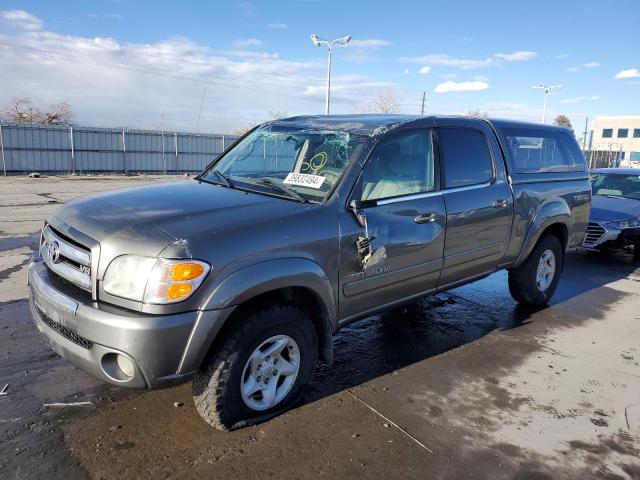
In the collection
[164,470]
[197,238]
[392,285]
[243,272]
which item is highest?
[197,238]

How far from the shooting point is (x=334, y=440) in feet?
9.91

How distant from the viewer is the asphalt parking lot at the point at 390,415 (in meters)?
2.78

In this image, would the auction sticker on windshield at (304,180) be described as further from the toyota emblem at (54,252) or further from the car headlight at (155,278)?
the toyota emblem at (54,252)

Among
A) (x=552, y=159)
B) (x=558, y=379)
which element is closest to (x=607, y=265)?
(x=552, y=159)

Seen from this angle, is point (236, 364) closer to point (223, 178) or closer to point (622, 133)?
point (223, 178)

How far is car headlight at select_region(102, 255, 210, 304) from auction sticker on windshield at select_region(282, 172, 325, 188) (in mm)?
1098

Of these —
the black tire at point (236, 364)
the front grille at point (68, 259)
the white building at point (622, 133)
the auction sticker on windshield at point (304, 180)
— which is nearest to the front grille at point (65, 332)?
the front grille at point (68, 259)

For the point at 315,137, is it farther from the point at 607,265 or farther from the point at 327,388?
the point at 607,265

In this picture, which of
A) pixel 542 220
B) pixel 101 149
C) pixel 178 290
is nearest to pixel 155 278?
pixel 178 290

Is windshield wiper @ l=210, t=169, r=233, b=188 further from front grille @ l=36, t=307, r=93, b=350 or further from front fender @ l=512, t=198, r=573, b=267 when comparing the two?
front fender @ l=512, t=198, r=573, b=267

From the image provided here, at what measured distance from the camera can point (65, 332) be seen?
2.82 m

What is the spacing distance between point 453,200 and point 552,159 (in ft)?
6.70

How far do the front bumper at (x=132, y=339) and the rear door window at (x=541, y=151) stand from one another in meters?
3.52

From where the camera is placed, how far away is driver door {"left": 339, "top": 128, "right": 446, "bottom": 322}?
3.37 metres
